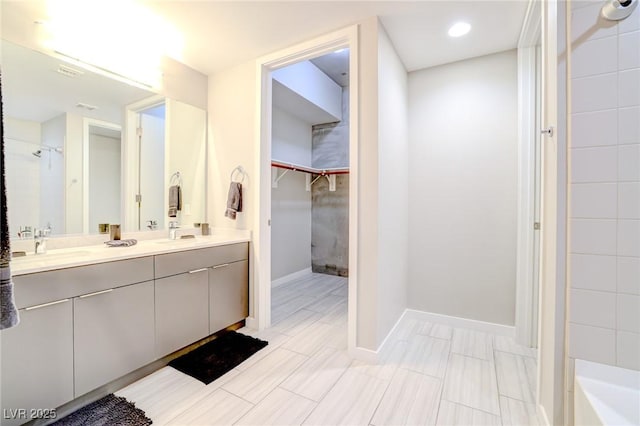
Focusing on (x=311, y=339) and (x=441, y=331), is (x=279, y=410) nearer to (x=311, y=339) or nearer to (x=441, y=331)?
(x=311, y=339)

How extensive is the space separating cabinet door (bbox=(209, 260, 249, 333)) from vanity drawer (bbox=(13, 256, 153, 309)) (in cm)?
53

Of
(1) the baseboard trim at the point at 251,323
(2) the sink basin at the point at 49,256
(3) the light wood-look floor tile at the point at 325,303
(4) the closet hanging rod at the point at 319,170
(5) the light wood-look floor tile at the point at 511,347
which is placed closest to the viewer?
(2) the sink basin at the point at 49,256

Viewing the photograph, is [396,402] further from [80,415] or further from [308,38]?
[308,38]

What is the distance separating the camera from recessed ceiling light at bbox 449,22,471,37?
1934 mm

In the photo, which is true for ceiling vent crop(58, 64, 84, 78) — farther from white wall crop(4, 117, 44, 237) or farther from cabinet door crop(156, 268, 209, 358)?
cabinet door crop(156, 268, 209, 358)

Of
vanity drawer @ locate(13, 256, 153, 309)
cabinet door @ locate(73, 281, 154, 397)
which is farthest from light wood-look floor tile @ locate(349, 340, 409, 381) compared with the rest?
vanity drawer @ locate(13, 256, 153, 309)

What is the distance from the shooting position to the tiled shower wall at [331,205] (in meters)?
4.21

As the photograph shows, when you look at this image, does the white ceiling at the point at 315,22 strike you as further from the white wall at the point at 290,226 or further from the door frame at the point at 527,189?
the white wall at the point at 290,226

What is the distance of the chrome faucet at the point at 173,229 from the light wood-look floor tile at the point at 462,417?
229 centimetres

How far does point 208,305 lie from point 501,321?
2463 millimetres

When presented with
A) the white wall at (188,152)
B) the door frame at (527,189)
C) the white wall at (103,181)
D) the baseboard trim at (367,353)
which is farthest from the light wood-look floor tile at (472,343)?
the white wall at (103,181)

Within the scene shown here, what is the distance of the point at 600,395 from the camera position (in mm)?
978

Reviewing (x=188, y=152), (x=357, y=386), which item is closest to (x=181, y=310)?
(x=357, y=386)

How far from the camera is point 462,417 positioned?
4.68ft
